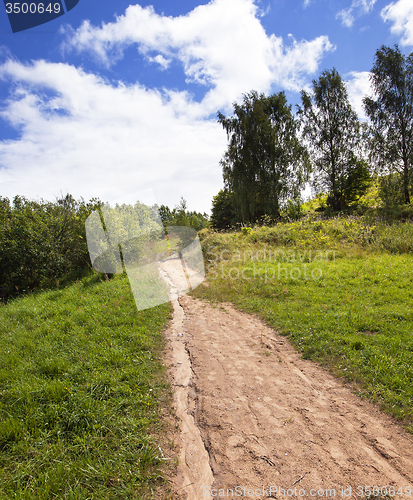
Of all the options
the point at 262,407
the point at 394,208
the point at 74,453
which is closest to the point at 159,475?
the point at 74,453

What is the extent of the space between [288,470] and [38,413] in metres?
3.30

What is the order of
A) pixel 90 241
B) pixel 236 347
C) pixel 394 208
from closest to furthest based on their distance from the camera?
pixel 236 347
pixel 90 241
pixel 394 208

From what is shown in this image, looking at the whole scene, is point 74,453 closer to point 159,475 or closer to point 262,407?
point 159,475

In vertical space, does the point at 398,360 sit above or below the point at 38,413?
below

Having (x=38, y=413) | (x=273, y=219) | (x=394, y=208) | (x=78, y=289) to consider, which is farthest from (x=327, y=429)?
(x=273, y=219)

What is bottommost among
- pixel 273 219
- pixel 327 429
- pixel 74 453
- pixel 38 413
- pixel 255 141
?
pixel 327 429

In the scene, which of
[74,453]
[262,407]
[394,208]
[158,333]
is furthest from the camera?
[394,208]

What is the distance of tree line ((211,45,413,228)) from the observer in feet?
66.1

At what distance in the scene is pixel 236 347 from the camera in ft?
18.6

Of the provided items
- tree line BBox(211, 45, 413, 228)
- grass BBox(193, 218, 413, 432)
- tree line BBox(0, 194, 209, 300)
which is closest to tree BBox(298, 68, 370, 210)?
tree line BBox(211, 45, 413, 228)

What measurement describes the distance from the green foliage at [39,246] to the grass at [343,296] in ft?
25.8

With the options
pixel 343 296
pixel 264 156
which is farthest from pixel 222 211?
pixel 343 296

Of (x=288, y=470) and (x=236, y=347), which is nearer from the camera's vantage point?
(x=288, y=470)

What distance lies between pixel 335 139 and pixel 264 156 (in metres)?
7.16
